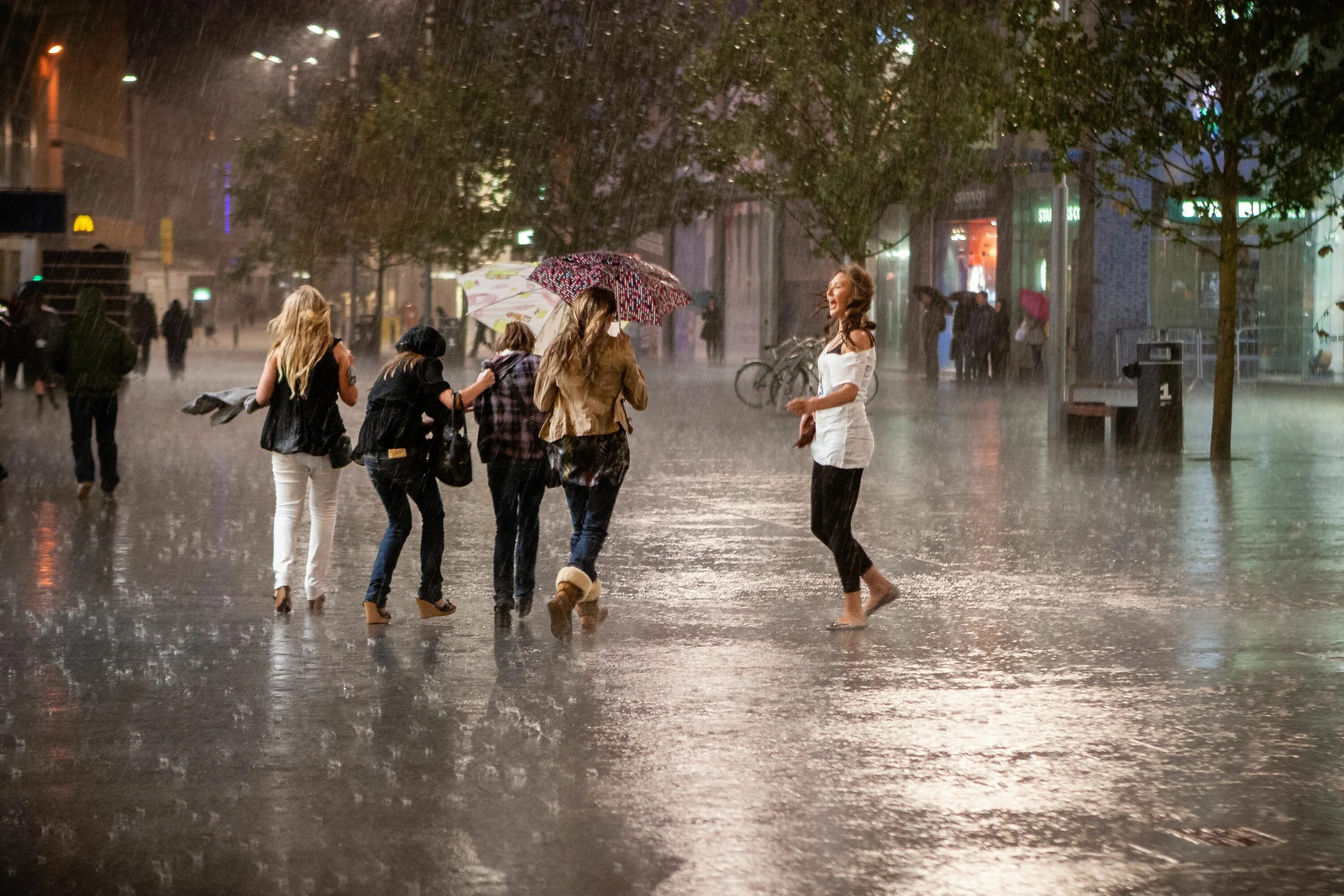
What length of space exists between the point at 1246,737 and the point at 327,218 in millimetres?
57159

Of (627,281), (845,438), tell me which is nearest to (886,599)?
(845,438)

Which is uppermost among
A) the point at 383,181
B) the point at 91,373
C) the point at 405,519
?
the point at 383,181

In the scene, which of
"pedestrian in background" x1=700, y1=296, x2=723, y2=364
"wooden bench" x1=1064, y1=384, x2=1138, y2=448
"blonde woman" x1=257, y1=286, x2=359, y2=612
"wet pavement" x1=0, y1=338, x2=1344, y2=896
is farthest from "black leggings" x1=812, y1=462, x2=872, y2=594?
"pedestrian in background" x1=700, y1=296, x2=723, y2=364

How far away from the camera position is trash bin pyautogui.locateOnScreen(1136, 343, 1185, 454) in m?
18.8

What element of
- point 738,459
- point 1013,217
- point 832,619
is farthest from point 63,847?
point 1013,217

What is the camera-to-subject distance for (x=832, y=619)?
884 cm

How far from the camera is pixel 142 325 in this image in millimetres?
39594

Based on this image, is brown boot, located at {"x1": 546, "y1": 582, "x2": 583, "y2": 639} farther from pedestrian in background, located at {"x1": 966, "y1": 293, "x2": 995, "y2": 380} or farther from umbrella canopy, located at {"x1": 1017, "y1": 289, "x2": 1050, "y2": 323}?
umbrella canopy, located at {"x1": 1017, "y1": 289, "x2": 1050, "y2": 323}

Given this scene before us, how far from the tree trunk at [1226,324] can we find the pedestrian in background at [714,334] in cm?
3131

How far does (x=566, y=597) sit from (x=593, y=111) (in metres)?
35.9

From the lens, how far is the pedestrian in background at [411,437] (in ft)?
28.5

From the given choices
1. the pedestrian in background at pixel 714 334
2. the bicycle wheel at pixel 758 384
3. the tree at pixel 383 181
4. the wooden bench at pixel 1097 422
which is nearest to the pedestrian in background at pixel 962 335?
the bicycle wheel at pixel 758 384

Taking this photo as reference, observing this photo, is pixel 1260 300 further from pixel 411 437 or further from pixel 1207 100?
pixel 411 437

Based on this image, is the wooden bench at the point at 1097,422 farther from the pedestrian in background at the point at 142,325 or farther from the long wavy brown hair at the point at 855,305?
the pedestrian in background at the point at 142,325
